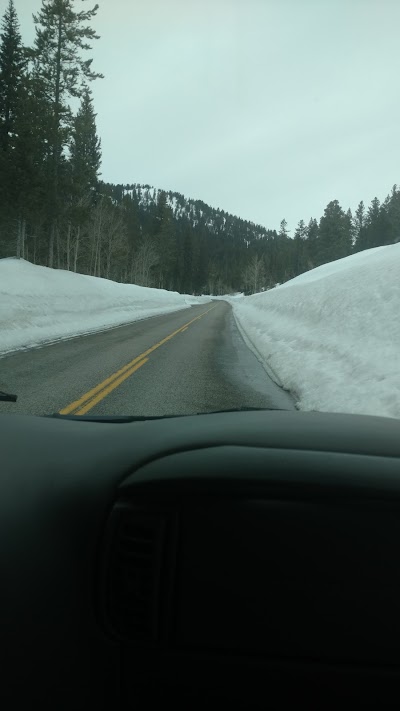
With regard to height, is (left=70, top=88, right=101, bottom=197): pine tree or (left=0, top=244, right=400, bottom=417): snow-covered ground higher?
(left=70, top=88, right=101, bottom=197): pine tree

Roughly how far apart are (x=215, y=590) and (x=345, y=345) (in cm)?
964

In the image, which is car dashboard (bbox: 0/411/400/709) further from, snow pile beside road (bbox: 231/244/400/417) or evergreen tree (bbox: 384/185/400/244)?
evergreen tree (bbox: 384/185/400/244)

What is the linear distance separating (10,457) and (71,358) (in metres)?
9.70

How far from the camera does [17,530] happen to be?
1.41 metres

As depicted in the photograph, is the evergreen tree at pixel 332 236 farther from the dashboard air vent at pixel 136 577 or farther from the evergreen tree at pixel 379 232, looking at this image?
the dashboard air vent at pixel 136 577

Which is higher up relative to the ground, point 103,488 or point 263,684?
point 103,488

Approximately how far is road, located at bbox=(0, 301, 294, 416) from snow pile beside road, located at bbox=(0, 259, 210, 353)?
8.32 ft

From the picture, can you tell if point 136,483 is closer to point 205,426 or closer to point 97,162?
point 205,426

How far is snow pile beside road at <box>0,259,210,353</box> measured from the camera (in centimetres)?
1591

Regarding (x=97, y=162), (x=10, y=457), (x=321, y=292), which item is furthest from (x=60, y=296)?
(x=97, y=162)

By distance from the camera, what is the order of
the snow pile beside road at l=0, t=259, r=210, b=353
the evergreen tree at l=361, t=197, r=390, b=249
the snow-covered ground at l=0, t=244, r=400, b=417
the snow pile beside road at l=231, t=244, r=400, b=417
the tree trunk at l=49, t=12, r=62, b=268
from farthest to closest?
the evergreen tree at l=361, t=197, r=390, b=249
the tree trunk at l=49, t=12, r=62, b=268
the snow pile beside road at l=0, t=259, r=210, b=353
the snow-covered ground at l=0, t=244, r=400, b=417
the snow pile beside road at l=231, t=244, r=400, b=417

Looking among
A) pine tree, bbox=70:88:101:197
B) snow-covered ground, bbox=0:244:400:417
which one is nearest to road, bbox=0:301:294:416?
snow-covered ground, bbox=0:244:400:417

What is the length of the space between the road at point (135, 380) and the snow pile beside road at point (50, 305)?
254 cm

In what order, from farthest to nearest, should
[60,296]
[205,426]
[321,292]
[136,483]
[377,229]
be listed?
[377,229] → [60,296] → [321,292] → [205,426] → [136,483]
